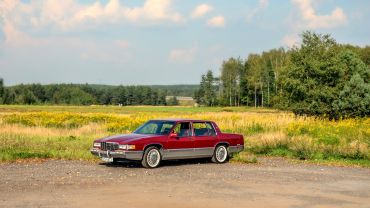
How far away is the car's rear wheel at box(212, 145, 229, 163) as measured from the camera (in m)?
18.8

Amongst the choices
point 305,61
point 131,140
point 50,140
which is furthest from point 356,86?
point 131,140

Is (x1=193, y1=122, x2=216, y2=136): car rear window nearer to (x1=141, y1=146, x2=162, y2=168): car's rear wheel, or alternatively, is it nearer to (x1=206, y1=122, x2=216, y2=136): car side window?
(x1=206, y1=122, x2=216, y2=136): car side window

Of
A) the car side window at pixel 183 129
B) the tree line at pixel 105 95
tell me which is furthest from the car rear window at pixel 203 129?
the tree line at pixel 105 95

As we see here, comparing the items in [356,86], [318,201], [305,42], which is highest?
[305,42]

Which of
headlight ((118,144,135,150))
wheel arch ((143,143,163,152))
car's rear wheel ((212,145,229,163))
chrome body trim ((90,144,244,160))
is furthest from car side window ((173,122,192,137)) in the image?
headlight ((118,144,135,150))

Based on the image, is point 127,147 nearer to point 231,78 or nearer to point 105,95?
point 231,78

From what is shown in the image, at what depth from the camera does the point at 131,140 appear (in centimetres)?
1658

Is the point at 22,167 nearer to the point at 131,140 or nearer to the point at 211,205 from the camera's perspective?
the point at 131,140

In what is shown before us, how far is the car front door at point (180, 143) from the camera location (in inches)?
680

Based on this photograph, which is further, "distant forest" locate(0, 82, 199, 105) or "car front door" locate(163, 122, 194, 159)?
"distant forest" locate(0, 82, 199, 105)

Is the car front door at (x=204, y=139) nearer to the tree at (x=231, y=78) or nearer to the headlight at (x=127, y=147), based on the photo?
the headlight at (x=127, y=147)

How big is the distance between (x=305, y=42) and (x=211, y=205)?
44164 mm

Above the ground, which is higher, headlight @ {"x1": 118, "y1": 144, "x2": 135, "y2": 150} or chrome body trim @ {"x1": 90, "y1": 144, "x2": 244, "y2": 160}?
headlight @ {"x1": 118, "y1": 144, "x2": 135, "y2": 150}

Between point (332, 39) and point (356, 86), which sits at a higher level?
point (332, 39)
